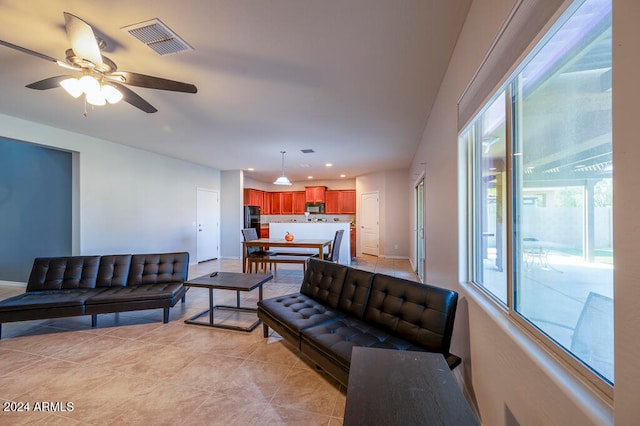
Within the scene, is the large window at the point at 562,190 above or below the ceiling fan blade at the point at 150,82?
below

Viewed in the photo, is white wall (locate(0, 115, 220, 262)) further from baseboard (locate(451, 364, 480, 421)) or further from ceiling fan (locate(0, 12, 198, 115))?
baseboard (locate(451, 364, 480, 421))

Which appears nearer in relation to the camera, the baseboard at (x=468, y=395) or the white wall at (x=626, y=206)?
the white wall at (x=626, y=206)

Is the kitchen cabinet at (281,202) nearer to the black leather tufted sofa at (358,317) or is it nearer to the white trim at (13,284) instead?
the white trim at (13,284)

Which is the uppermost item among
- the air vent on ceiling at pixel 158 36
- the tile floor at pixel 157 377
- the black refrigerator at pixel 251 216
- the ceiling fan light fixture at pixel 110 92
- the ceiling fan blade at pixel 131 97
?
the air vent on ceiling at pixel 158 36

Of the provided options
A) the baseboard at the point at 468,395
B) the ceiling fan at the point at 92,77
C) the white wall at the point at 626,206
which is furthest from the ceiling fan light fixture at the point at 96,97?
the baseboard at the point at 468,395

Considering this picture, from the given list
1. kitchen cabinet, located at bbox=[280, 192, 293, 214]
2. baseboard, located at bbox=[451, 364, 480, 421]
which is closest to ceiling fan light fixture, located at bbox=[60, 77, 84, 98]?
baseboard, located at bbox=[451, 364, 480, 421]

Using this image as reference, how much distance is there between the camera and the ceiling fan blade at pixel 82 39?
62.6 inches

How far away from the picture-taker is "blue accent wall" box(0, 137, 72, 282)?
4.66 metres

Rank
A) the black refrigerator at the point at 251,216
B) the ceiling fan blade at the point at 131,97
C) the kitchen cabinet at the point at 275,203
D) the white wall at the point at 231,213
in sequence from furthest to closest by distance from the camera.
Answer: the kitchen cabinet at the point at 275,203, the black refrigerator at the point at 251,216, the white wall at the point at 231,213, the ceiling fan blade at the point at 131,97

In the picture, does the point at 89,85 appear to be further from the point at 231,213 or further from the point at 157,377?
the point at 231,213

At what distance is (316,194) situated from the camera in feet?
31.6

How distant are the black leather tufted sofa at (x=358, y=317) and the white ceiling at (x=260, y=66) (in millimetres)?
1878

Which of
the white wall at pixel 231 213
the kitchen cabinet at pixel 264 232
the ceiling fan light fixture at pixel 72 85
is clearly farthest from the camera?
the kitchen cabinet at pixel 264 232

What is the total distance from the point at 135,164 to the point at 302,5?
512cm
